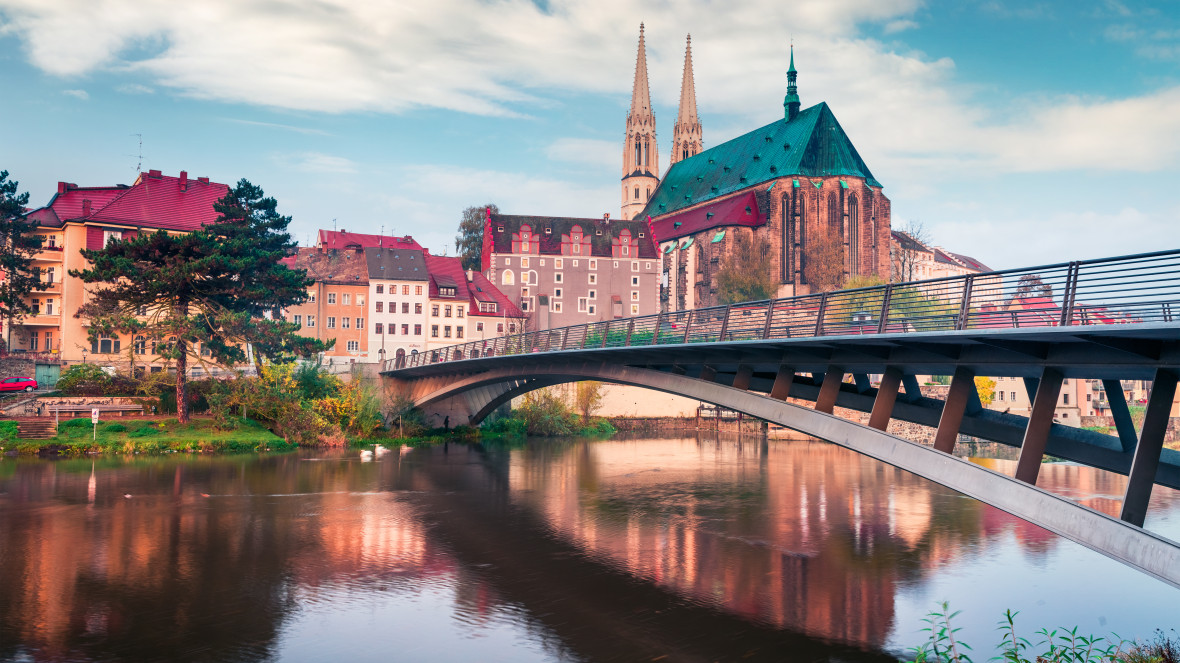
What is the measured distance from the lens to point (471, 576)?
22.2 m

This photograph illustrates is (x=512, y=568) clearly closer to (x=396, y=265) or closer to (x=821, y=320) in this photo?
(x=821, y=320)

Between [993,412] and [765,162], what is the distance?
321 feet

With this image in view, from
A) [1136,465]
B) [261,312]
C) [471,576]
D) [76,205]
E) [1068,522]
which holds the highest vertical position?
[76,205]

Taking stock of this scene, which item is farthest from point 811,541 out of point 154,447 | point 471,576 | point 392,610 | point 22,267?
point 22,267

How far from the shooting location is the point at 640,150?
13825 cm

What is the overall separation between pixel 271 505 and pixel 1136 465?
27.1 metres

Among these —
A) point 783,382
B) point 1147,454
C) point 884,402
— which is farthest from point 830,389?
point 1147,454

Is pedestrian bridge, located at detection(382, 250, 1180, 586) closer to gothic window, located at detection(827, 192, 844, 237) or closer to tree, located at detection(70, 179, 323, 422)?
tree, located at detection(70, 179, 323, 422)

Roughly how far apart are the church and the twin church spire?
12.6m

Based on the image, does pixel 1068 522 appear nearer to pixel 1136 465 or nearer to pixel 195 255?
pixel 1136 465

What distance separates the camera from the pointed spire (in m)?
135

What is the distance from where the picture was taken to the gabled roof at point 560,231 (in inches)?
3920

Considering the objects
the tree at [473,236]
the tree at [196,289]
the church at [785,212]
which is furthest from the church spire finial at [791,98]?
the tree at [196,289]

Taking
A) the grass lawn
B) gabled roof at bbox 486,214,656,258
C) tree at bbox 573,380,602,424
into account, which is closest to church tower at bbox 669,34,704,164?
gabled roof at bbox 486,214,656,258
